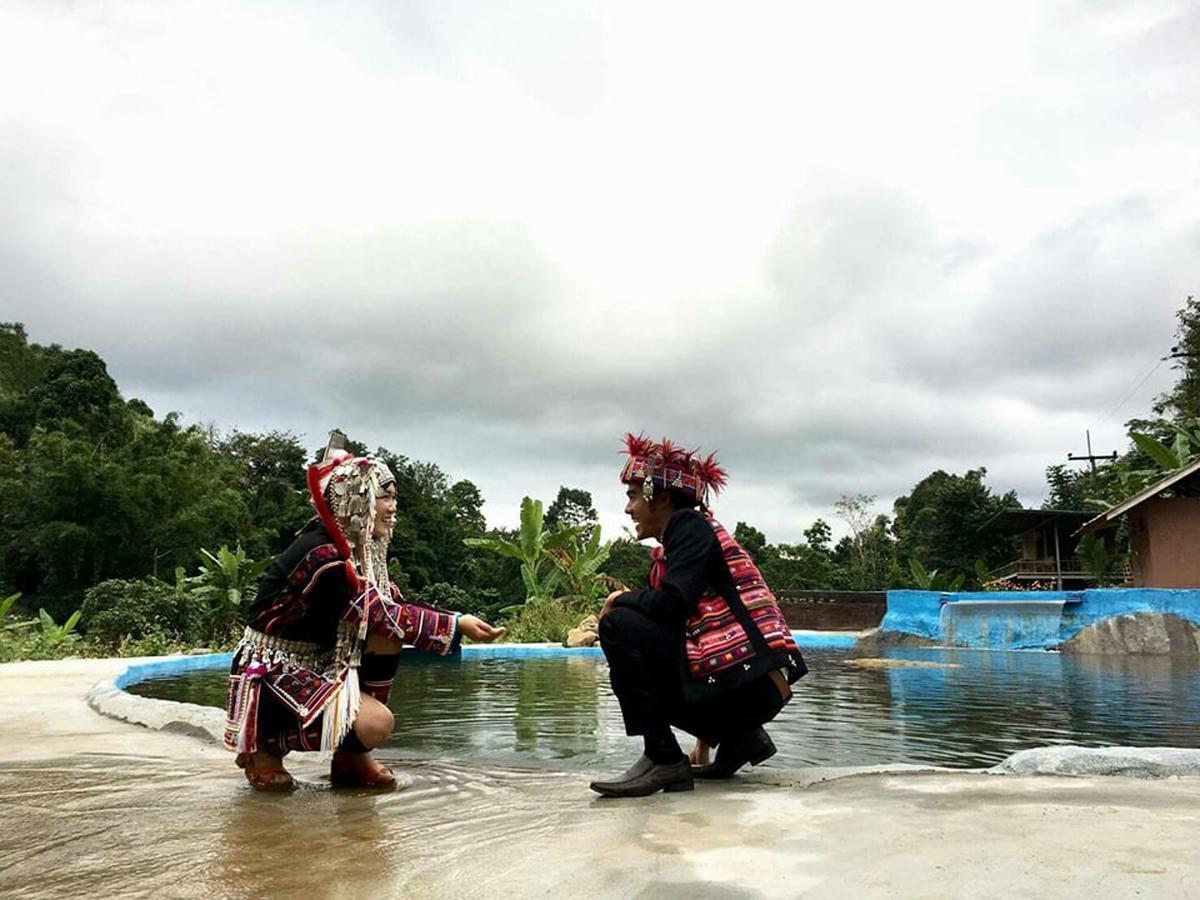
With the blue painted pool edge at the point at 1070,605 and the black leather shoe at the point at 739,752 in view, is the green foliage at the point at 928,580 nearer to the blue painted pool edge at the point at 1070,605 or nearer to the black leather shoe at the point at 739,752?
the blue painted pool edge at the point at 1070,605

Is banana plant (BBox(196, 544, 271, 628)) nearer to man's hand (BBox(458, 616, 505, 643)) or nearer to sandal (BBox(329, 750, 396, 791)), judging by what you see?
sandal (BBox(329, 750, 396, 791))

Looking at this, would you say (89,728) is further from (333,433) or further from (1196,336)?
(1196,336)

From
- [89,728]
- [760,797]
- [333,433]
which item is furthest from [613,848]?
[89,728]

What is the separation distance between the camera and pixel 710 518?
2793mm

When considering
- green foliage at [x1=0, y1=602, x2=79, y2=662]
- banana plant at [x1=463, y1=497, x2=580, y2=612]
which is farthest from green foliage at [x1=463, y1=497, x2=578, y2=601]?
green foliage at [x1=0, y1=602, x2=79, y2=662]

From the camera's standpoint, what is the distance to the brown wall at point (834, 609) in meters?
18.4

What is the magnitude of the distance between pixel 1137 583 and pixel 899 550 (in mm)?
14873

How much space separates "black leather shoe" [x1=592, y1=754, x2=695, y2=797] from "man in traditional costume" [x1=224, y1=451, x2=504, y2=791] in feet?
1.79

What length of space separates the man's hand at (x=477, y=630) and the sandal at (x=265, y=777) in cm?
68

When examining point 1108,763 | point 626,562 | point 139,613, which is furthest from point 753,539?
point 1108,763

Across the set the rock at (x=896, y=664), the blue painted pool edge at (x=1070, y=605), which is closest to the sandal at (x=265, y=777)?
the rock at (x=896, y=664)

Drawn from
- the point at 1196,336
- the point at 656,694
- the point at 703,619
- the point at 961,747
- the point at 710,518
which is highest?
the point at 1196,336

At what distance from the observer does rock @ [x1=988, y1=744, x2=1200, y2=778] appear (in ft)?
8.37

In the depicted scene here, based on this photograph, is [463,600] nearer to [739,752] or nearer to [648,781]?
[739,752]
